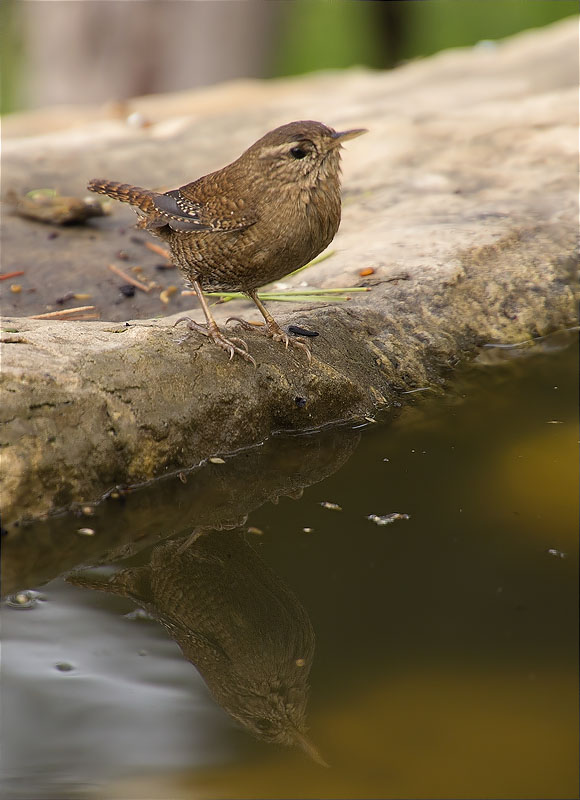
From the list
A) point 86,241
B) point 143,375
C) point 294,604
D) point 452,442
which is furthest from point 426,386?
point 86,241

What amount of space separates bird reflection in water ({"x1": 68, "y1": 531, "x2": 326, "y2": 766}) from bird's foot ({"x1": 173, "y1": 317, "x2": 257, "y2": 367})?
0.86m

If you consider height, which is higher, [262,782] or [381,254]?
[381,254]

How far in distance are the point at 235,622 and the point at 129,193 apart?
2.41m

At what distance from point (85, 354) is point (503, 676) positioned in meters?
1.88

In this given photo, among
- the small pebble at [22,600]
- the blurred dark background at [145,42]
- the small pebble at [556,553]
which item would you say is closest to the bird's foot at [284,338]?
the small pebble at [556,553]

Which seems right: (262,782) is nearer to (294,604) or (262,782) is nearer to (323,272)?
(294,604)

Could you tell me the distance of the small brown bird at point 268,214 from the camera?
3645 millimetres

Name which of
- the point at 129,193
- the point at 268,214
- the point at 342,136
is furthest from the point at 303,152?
the point at 129,193

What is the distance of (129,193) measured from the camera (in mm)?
4301

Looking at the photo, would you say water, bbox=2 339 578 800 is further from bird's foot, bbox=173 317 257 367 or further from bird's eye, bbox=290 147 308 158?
bird's eye, bbox=290 147 308 158

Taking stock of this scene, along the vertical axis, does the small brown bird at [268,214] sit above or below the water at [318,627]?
above

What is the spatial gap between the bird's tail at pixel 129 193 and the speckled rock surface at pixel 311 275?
56 centimetres

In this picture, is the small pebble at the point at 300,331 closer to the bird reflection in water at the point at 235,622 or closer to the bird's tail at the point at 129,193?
the bird's tail at the point at 129,193

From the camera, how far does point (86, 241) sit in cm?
598
